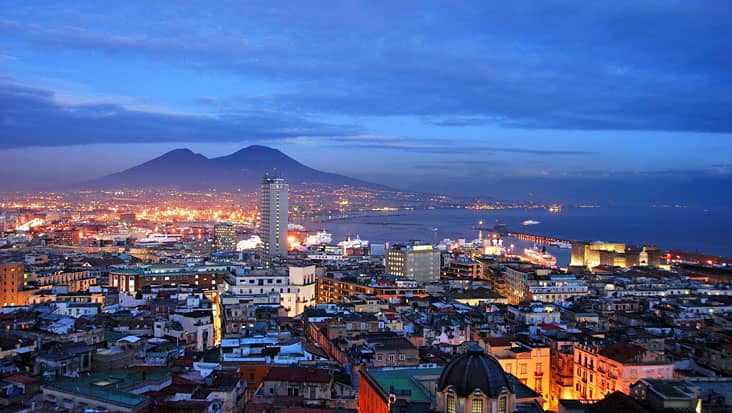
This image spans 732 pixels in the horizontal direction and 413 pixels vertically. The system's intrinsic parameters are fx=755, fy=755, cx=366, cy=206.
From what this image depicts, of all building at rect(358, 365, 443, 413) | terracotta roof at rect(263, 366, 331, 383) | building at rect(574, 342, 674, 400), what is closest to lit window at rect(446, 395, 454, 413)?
building at rect(358, 365, 443, 413)

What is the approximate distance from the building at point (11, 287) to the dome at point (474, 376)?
145 feet

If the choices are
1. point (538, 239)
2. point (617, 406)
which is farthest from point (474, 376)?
point (538, 239)

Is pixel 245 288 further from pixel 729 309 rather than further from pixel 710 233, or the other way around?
pixel 710 233

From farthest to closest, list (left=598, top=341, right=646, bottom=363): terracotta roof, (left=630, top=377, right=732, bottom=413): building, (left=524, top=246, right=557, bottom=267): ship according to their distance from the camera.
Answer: (left=524, top=246, right=557, bottom=267): ship < (left=598, top=341, right=646, bottom=363): terracotta roof < (left=630, top=377, right=732, bottom=413): building

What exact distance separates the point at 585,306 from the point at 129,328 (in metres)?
27.1

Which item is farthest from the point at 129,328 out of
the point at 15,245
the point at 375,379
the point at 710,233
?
the point at 710,233

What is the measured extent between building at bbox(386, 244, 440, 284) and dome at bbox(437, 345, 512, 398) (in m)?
55.6

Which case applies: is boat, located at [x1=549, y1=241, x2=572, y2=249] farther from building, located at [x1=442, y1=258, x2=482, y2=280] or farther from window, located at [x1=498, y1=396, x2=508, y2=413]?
window, located at [x1=498, y1=396, x2=508, y2=413]

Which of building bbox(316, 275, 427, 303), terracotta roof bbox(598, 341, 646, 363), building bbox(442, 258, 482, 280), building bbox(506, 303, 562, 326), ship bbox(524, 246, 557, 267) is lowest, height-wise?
ship bbox(524, 246, 557, 267)

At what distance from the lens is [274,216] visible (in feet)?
347

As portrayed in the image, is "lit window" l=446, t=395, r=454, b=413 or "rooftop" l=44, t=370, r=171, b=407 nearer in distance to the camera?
"lit window" l=446, t=395, r=454, b=413

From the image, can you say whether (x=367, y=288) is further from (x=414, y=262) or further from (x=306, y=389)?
(x=306, y=389)

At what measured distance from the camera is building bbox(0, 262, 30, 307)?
50.8m

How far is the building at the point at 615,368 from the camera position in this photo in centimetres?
2534
